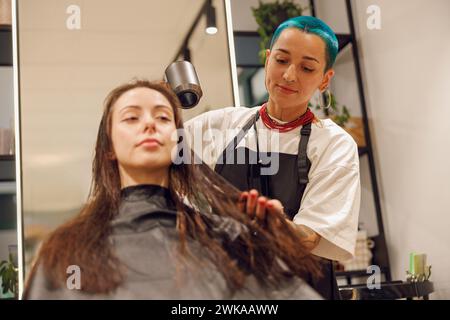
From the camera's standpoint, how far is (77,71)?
5.21 feet

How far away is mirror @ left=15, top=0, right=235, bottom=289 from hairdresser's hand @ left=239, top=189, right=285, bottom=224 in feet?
1.45

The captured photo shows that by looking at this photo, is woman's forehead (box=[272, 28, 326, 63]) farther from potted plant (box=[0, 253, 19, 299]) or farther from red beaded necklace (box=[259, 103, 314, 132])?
potted plant (box=[0, 253, 19, 299])

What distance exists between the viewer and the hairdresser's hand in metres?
1.12

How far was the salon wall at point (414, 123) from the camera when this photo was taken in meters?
2.29

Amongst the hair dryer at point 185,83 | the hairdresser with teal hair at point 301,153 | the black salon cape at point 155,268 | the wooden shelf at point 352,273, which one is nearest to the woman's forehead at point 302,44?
the hairdresser with teal hair at point 301,153

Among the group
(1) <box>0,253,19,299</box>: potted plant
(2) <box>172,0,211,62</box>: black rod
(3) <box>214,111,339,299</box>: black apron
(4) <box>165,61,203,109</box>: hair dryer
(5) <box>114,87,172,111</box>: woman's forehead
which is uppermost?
(2) <box>172,0,211,62</box>: black rod

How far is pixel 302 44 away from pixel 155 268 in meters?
0.69

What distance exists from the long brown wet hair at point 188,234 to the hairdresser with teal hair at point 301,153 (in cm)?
12

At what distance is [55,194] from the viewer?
147 centimetres

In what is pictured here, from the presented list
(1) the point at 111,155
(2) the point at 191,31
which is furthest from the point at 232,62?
(1) the point at 111,155

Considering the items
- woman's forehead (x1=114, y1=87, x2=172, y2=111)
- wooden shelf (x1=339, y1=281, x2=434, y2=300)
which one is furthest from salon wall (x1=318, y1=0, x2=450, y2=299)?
woman's forehead (x1=114, y1=87, x2=172, y2=111)

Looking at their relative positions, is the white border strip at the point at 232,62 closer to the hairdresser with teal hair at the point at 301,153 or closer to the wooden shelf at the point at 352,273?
the hairdresser with teal hair at the point at 301,153

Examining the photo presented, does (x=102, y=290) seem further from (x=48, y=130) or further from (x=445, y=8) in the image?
(x=445, y=8)

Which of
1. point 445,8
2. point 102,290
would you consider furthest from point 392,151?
point 102,290
